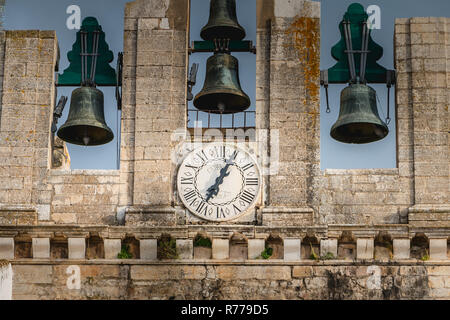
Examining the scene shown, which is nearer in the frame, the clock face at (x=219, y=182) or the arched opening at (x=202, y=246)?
the arched opening at (x=202, y=246)

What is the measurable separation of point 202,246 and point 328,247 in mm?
1580

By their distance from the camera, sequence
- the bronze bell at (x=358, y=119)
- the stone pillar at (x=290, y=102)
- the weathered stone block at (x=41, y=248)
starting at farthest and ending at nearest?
the bronze bell at (x=358, y=119)
the stone pillar at (x=290, y=102)
the weathered stone block at (x=41, y=248)

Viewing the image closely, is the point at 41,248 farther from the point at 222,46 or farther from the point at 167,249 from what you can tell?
the point at 222,46

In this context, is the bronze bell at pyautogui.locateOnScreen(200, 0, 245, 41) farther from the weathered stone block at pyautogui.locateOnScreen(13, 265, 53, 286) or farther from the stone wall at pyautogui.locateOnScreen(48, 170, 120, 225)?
the weathered stone block at pyautogui.locateOnScreen(13, 265, 53, 286)

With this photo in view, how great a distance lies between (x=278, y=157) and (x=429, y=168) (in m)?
1.97

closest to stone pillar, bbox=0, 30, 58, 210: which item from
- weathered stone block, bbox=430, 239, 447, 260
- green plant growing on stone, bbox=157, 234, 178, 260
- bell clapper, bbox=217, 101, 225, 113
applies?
green plant growing on stone, bbox=157, 234, 178, 260

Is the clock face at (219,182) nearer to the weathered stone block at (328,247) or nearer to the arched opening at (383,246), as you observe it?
the weathered stone block at (328,247)

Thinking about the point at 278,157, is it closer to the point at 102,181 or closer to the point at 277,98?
the point at 277,98

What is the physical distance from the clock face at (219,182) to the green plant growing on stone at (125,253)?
974 mm

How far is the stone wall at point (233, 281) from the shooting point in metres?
15.2

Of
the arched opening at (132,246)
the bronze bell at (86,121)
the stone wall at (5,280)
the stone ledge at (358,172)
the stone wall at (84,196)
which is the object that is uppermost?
Answer: the bronze bell at (86,121)

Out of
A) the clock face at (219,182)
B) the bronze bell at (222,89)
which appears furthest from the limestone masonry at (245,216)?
the bronze bell at (222,89)

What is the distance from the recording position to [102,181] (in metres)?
16.1

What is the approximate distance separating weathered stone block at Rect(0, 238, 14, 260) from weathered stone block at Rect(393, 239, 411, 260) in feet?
15.8
